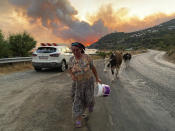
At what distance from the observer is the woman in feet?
9.26

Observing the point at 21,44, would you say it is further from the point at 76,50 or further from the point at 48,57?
the point at 76,50

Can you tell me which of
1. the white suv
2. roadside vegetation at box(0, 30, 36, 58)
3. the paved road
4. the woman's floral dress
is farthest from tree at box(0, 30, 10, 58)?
the woman's floral dress

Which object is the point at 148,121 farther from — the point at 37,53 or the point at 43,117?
the point at 37,53

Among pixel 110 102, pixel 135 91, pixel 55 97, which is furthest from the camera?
pixel 135 91

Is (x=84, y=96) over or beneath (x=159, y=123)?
over

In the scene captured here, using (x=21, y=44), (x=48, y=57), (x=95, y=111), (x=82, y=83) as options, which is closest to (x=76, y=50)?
(x=82, y=83)

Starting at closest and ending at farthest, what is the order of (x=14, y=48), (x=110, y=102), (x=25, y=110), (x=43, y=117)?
(x=43, y=117), (x=25, y=110), (x=110, y=102), (x=14, y=48)

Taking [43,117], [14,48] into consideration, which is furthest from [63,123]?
[14,48]

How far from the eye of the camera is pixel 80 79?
2.84 meters

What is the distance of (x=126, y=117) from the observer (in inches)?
132

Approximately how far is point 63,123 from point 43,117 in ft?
2.15

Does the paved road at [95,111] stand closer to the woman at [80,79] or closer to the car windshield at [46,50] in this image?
the woman at [80,79]

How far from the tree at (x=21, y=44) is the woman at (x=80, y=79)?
13.1 m

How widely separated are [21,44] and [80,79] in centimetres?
1343
